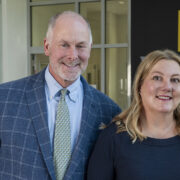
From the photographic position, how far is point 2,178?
211 cm

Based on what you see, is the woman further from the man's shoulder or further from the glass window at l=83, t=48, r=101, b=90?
the glass window at l=83, t=48, r=101, b=90

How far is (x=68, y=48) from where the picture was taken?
2145 mm

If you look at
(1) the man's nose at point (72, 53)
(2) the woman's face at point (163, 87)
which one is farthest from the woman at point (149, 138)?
(1) the man's nose at point (72, 53)

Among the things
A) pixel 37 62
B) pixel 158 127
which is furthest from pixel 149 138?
pixel 37 62

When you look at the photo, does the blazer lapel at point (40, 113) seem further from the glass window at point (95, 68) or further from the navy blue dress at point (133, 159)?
the glass window at point (95, 68)

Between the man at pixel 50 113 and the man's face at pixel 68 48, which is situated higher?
the man's face at pixel 68 48

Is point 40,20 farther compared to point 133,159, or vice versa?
point 40,20

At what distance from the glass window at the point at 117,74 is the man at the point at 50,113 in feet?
13.2

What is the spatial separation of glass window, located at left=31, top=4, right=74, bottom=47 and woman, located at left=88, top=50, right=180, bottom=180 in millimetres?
4755

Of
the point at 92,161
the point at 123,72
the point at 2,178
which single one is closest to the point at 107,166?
the point at 92,161

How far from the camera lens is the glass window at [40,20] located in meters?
6.69

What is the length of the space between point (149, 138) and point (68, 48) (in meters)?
0.75

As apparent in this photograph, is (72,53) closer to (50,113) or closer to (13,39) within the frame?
(50,113)

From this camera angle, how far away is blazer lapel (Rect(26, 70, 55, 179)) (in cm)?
204
